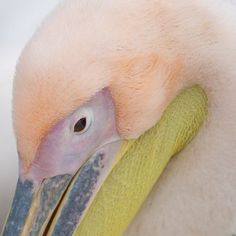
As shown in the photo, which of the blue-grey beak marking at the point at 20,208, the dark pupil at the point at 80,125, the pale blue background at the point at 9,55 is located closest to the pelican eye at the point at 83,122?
the dark pupil at the point at 80,125

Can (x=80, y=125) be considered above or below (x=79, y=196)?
above

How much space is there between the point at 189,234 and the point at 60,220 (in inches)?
9.8

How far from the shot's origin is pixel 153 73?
121 cm

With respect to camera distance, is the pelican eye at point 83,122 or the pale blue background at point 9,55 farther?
the pale blue background at point 9,55

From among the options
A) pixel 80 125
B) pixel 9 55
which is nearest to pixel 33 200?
pixel 80 125

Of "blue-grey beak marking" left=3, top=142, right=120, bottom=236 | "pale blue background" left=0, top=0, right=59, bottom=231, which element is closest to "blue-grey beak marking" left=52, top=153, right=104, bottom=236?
"blue-grey beak marking" left=3, top=142, right=120, bottom=236

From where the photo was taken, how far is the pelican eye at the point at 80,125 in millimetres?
1202

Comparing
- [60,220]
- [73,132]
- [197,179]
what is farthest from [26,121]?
[197,179]

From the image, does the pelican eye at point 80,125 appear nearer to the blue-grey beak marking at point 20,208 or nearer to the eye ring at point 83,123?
the eye ring at point 83,123

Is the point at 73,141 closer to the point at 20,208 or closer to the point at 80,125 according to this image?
the point at 80,125

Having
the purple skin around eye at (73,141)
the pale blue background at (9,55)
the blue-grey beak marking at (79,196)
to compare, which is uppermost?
the purple skin around eye at (73,141)

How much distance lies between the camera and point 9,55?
6.15ft

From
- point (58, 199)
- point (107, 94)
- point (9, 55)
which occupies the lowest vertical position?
point (9, 55)

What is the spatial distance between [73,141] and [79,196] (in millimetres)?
99
